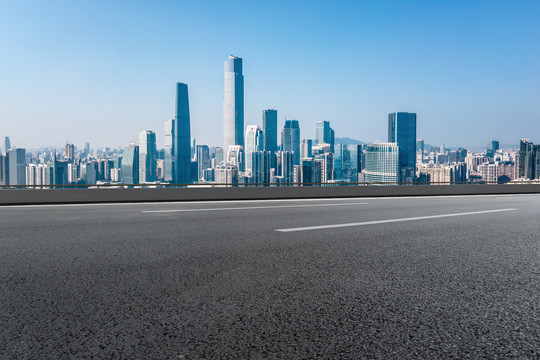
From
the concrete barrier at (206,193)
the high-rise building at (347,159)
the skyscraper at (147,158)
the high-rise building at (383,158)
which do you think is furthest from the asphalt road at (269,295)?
the high-rise building at (347,159)

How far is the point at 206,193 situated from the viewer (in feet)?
61.1

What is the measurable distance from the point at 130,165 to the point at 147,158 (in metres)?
32.0

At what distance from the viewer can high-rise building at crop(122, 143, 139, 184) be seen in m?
64.8

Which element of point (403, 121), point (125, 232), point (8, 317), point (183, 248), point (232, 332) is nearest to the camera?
point (232, 332)

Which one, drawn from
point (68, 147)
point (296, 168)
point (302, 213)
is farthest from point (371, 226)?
point (68, 147)

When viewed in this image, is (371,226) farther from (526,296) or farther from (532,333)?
(532,333)

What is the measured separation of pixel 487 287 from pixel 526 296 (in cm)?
38

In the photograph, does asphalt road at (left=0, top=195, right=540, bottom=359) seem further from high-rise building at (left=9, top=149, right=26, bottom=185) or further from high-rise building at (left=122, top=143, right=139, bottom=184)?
high-rise building at (left=122, top=143, right=139, bottom=184)

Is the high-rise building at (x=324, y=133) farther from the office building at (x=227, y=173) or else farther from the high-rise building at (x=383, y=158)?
the office building at (x=227, y=173)

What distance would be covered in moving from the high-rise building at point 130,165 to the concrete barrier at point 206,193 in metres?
44.7

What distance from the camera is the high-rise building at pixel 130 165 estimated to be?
64.8m

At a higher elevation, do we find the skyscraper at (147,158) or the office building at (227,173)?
the skyscraper at (147,158)

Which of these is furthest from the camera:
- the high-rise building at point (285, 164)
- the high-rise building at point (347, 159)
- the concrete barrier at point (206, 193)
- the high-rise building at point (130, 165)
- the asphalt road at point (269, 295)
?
the high-rise building at point (130, 165)

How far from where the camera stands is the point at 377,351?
276 centimetres
